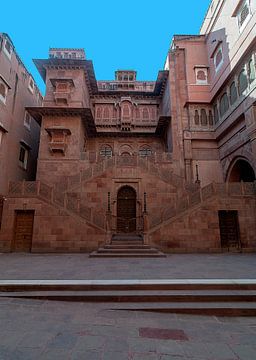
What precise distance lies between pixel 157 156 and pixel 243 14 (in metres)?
13.7

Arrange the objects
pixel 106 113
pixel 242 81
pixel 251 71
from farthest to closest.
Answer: pixel 106 113
pixel 242 81
pixel 251 71

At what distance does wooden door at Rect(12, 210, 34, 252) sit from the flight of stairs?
5240 millimetres

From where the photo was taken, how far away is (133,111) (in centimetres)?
2834

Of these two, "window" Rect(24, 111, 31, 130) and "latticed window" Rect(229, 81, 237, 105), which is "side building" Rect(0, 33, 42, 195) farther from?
"latticed window" Rect(229, 81, 237, 105)

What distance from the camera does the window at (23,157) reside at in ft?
70.4

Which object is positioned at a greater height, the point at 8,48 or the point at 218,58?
the point at 218,58

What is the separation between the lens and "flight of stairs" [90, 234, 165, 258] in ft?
38.5

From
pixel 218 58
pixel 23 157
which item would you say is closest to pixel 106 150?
pixel 23 157

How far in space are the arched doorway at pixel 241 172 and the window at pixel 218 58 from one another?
10.3 meters
